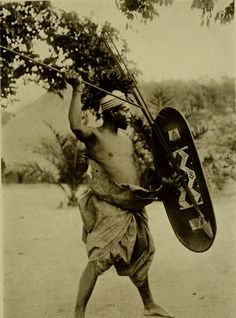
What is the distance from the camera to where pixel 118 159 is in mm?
2590

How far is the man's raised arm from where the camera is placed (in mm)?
2533

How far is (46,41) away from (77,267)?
0.79m

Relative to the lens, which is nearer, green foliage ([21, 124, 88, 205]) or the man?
the man

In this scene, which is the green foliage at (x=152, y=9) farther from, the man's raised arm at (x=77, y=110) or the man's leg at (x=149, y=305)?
the man's leg at (x=149, y=305)

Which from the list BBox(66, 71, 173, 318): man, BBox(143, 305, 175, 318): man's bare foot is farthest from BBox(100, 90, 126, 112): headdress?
BBox(143, 305, 175, 318): man's bare foot

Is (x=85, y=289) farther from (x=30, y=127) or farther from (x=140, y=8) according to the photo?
(x=140, y=8)

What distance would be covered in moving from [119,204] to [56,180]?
0.28 metres

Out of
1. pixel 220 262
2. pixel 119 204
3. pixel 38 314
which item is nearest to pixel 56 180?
pixel 119 204

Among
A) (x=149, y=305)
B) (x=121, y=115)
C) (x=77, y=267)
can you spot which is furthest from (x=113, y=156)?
(x=149, y=305)

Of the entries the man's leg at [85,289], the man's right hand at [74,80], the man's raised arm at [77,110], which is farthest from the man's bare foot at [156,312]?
the man's right hand at [74,80]

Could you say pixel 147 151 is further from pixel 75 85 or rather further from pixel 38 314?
pixel 38 314

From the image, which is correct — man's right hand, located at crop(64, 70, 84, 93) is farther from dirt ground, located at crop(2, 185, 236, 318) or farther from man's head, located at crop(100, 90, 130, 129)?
dirt ground, located at crop(2, 185, 236, 318)

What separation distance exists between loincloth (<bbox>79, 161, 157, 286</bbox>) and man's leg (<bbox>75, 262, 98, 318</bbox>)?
0.02 m

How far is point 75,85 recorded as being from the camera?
2.55 m
